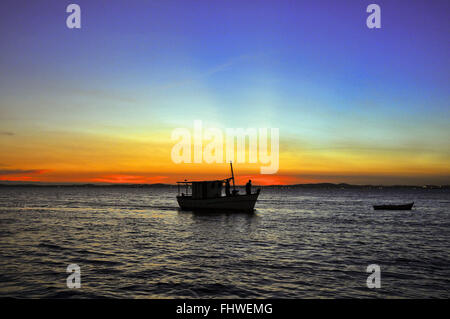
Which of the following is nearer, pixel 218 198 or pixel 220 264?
pixel 220 264

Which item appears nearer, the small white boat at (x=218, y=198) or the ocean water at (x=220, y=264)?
the ocean water at (x=220, y=264)

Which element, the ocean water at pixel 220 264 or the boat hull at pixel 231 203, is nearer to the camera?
the ocean water at pixel 220 264

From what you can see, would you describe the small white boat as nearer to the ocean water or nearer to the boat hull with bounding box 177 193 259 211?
the boat hull with bounding box 177 193 259 211

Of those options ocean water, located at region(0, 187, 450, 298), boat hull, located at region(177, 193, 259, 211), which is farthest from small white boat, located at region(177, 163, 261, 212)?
ocean water, located at region(0, 187, 450, 298)

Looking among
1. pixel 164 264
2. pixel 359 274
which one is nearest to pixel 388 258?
pixel 359 274

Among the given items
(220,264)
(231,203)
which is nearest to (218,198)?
(231,203)

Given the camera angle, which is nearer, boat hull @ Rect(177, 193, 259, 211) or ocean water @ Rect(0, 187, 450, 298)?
ocean water @ Rect(0, 187, 450, 298)

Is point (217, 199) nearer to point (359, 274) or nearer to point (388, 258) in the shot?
point (388, 258)

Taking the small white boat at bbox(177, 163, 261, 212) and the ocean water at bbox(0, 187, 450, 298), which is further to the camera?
the small white boat at bbox(177, 163, 261, 212)

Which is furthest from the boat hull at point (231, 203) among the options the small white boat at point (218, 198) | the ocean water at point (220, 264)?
the ocean water at point (220, 264)

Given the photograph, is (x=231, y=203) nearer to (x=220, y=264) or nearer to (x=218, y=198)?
(x=218, y=198)

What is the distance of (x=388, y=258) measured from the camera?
781 inches

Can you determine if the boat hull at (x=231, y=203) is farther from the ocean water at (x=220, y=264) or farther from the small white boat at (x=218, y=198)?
the ocean water at (x=220, y=264)
